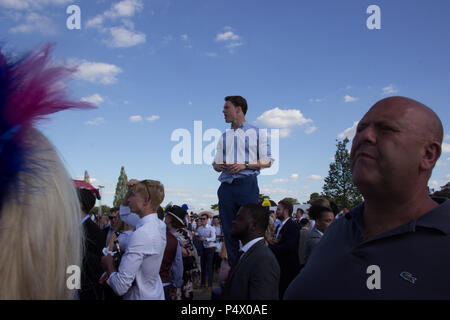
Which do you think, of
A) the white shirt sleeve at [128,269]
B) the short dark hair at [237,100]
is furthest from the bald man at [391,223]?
the short dark hair at [237,100]

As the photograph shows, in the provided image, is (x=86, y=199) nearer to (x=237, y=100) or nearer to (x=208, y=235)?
(x=237, y=100)

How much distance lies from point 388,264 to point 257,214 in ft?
6.62

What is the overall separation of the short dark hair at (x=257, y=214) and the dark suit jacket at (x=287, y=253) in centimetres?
249

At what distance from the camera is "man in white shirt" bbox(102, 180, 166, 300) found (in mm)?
3086

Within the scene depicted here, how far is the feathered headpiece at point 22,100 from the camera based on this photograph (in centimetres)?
91

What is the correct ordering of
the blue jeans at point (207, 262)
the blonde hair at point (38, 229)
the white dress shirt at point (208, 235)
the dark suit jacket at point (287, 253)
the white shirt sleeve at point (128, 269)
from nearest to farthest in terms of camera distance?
1. the blonde hair at point (38, 229)
2. the white shirt sleeve at point (128, 269)
3. the dark suit jacket at point (287, 253)
4. the blue jeans at point (207, 262)
5. the white dress shirt at point (208, 235)

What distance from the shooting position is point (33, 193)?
0.91m

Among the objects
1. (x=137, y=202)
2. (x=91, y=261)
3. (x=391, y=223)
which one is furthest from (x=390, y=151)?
(x=91, y=261)

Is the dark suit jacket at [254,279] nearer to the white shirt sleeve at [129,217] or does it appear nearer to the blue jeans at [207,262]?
the white shirt sleeve at [129,217]

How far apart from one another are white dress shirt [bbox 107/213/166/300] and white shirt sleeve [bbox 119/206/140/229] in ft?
2.22

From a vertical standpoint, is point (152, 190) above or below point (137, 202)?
above
